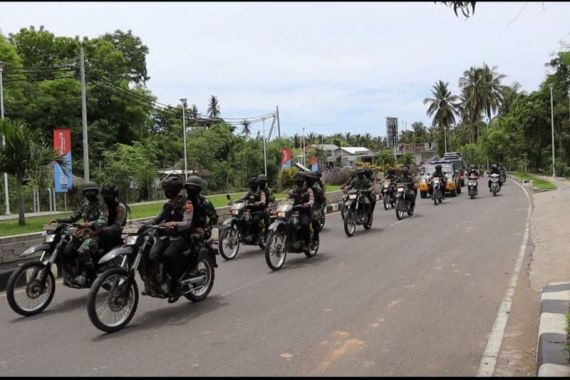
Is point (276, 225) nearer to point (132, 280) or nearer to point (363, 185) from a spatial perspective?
point (132, 280)

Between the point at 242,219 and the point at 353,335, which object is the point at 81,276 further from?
the point at 242,219

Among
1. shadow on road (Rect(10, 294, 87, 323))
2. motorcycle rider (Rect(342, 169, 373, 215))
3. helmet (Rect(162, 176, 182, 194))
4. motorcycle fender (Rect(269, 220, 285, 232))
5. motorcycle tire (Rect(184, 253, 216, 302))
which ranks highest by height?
helmet (Rect(162, 176, 182, 194))

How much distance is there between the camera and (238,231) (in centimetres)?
1175

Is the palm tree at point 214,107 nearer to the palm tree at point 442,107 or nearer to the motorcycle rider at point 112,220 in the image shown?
the palm tree at point 442,107

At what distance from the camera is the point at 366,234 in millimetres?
14281

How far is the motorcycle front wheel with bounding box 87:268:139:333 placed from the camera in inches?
241

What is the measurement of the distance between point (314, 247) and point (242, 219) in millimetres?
1635

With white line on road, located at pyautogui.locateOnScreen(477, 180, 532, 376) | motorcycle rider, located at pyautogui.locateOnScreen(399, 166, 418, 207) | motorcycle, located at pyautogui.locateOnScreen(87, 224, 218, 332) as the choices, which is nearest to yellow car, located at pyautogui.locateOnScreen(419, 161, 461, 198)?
motorcycle rider, located at pyautogui.locateOnScreen(399, 166, 418, 207)

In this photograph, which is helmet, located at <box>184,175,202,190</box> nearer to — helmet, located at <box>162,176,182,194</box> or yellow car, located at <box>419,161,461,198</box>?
helmet, located at <box>162,176,182,194</box>

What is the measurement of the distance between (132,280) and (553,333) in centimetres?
444

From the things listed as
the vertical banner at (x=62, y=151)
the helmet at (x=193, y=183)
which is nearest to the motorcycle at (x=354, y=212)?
the helmet at (x=193, y=183)

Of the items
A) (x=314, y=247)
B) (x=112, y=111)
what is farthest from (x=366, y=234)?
(x=112, y=111)

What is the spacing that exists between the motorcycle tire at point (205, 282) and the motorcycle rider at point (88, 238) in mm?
1391

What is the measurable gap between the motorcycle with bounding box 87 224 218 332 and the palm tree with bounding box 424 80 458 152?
274 feet
